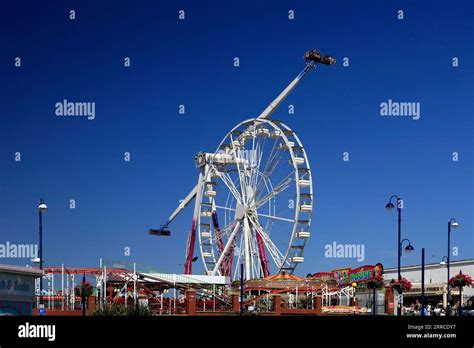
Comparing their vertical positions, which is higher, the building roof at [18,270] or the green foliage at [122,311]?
the building roof at [18,270]

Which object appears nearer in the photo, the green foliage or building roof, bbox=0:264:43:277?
building roof, bbox=0:264:43:277

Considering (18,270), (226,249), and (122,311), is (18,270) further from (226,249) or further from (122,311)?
(226,249)

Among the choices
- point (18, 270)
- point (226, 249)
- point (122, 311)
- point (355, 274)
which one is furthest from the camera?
point (226, 249)

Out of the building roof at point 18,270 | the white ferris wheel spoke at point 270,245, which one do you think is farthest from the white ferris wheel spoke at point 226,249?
the building roof at point 18,270

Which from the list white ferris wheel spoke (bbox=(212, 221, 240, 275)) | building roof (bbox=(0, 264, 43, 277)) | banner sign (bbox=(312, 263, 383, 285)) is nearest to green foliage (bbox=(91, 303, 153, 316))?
building roof (bbox=(0, 264, 43, 277))

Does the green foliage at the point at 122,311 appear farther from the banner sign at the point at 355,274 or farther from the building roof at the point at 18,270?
the banner sign at the point at 355,274

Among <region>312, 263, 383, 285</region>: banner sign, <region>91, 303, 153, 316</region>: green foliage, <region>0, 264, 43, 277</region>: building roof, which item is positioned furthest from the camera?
<region>312, 263, 383, 285</region>: banner sign

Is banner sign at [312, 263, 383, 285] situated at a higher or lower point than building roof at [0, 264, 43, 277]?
lower

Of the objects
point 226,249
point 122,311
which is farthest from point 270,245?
point 122,311

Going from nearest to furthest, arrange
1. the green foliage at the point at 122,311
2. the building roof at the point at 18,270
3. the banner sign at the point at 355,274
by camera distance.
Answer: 1. the building roof at the point at 18,270
2. the green foliage at the point at 122,311
3. the banner sign at the point at 355,274

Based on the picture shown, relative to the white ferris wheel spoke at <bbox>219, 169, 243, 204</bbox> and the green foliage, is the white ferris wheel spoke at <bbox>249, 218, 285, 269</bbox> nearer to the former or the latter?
the white ferris wheel spoke at <bbox>219, 169, 243, 204</bbox>

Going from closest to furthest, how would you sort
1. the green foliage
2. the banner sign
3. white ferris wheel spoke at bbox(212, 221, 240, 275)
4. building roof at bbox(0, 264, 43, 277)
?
building roof at bbox(0, 264, 43, 277), the green foliage, the banner sign, white ferris wheel spoke at bbox(212, 221, 240, 275)

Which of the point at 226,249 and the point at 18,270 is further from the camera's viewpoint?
the point at 226,249
